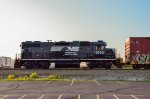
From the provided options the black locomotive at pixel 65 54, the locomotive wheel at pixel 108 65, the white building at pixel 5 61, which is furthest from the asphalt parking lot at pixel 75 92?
the white building at pixel 5 61

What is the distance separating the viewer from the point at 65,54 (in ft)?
136

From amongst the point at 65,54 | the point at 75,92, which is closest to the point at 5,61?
the point at 65,54

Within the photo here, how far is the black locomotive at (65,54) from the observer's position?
40781mm

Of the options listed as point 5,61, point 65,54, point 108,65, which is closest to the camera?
point 108,65

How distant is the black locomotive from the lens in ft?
134

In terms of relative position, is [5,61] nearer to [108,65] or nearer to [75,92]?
[108,65]

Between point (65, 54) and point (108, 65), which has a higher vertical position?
point (65, 54)

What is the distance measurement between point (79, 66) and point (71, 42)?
3651 mm

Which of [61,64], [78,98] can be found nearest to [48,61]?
[61,64]

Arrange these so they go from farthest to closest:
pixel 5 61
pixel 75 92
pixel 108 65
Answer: pixel 5 61
pixel 108 65
pixel 75 92

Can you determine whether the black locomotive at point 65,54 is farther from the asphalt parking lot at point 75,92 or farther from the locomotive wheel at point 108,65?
the asphalt parking lot at point 75,92

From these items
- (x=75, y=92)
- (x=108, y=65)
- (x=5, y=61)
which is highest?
(x=5, y=61)

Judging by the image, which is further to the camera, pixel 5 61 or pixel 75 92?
pixel 5 61

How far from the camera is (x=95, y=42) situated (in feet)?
137
